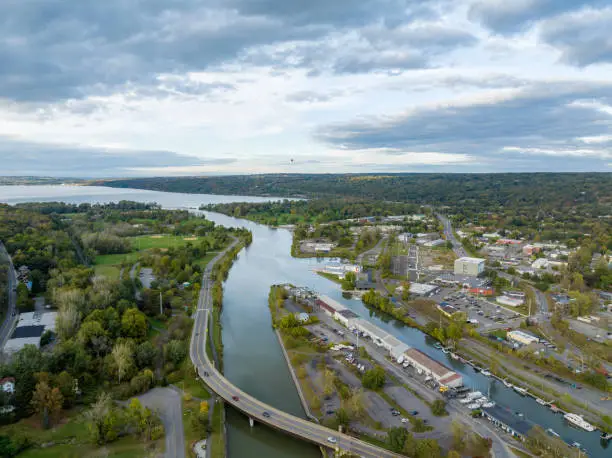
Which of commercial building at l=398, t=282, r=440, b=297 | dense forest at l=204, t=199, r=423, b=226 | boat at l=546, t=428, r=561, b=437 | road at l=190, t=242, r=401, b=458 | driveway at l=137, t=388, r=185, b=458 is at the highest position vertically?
dense forest at l=204, t=199, r=423, b=226

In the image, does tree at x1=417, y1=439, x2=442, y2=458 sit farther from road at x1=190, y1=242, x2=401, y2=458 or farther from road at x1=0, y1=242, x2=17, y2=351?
road at x1=0, y1=242, x2=17, y2=351

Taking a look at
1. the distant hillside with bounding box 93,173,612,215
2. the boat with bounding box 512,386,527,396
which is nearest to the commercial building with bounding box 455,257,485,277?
the boat with bounding box 512,386,527,396

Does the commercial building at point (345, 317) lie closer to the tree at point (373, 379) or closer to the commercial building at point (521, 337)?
the tree at point (373, 379)

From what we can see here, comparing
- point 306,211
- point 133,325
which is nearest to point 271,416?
point 133,325

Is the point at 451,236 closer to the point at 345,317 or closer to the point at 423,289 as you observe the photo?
the point at 423,289

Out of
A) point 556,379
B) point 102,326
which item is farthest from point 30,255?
point 556,379
